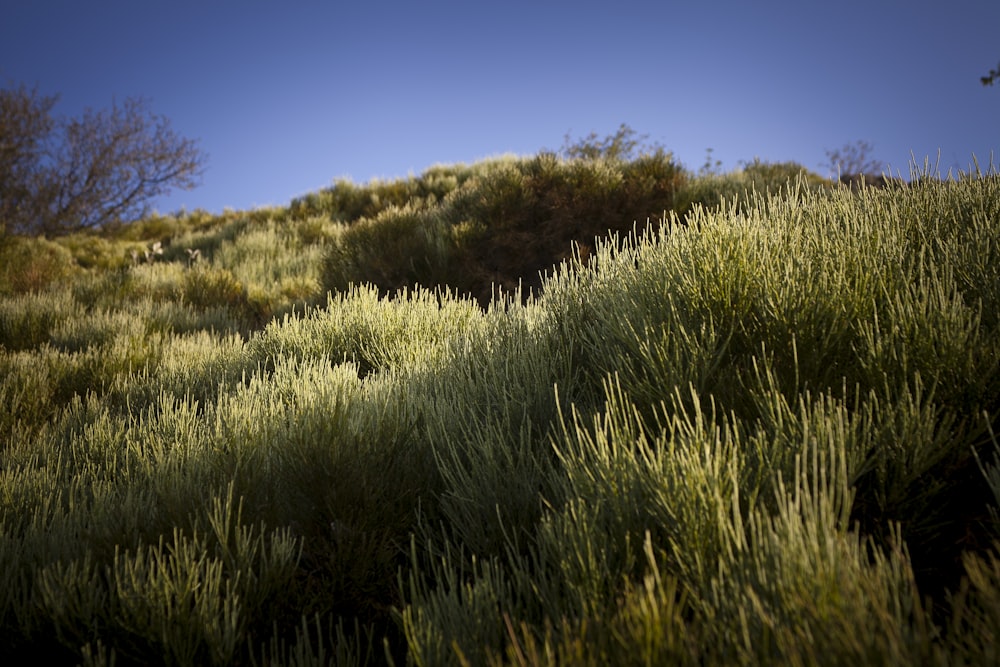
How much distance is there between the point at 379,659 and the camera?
1.89m

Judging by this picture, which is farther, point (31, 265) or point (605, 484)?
point (31, 265)

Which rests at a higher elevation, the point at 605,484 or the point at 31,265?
the point at 31,265

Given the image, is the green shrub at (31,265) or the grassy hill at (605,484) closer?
the grassy hill at (605,484)

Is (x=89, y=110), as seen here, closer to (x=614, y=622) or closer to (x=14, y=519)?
(x=14, y=519)

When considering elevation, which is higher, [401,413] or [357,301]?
[357,301]

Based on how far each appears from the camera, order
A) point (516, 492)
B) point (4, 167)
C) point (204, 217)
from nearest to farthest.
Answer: point (516, 492), point (4, 167), point (204, 217)

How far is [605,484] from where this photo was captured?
175 centimetres

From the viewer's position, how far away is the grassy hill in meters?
1.31

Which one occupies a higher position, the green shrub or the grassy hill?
the green shrub

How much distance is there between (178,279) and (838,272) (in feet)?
30.3

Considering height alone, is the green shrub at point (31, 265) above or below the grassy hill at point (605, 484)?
above

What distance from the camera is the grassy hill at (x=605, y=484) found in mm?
1307

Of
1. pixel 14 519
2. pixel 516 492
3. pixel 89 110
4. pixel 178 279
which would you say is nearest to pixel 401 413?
pixel 516 492

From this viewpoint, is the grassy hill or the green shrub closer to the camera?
the grassy hill
